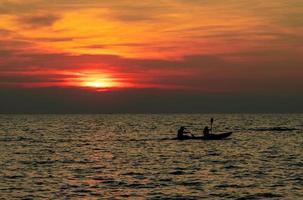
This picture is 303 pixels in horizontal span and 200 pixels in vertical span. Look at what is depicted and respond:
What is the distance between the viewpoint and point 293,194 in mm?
31750

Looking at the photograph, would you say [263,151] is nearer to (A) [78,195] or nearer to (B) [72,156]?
(B) [72,156]

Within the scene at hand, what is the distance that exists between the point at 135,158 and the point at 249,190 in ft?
71.7

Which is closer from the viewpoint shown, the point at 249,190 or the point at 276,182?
the point at 249,190

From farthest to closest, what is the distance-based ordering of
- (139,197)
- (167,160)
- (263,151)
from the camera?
(263,151)
(167,160)
(139,197)

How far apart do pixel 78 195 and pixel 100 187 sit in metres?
3.02

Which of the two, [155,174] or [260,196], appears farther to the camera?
[155,174]

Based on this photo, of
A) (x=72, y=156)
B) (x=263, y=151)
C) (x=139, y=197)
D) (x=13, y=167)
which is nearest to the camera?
(x=139, y=197)

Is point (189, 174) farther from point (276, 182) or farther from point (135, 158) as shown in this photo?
point (135, 158)


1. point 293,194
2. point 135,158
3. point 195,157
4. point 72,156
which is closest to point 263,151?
point 195,157

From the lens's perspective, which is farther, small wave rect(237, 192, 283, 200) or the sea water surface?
the sea water surface

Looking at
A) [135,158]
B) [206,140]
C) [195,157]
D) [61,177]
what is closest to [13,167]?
[61,177]

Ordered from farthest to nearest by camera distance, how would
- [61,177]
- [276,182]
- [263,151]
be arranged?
[263,151]
[61,177]
[276,182]

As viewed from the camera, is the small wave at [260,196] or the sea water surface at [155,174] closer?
the small wave at [260,196]

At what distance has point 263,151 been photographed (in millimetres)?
61344
